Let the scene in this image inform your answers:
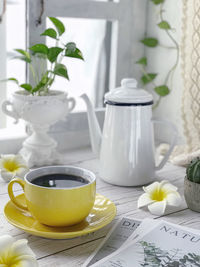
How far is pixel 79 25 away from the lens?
46.8 inches

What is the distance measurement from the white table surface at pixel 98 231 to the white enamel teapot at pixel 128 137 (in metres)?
0.03

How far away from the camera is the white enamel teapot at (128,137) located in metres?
0.86

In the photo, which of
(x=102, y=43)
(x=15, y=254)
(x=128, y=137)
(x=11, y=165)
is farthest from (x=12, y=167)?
(x=102, y=43)

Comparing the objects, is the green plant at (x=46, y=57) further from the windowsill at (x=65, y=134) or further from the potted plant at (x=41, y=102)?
the windowsill at (x=65, y=134)

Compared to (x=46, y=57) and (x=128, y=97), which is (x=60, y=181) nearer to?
(x=128, y=97)

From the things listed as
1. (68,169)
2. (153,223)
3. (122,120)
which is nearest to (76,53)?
(122,120)

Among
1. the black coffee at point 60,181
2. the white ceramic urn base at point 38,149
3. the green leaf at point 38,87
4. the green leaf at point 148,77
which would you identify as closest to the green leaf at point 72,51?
the green leaf at point 38,87

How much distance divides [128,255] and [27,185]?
19cm

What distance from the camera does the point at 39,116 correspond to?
38.3 inches

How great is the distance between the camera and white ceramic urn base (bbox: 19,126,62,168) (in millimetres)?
1013

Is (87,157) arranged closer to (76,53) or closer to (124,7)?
(76,53)

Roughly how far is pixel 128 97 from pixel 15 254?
428 millimetres

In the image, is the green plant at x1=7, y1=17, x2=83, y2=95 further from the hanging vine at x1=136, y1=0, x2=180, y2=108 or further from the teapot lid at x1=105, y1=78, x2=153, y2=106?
the hanging vine at x1=136, y1=0, x2=180, y2=108

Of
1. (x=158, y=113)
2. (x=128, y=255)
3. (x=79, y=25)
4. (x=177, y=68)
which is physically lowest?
(x=128, y=255)
